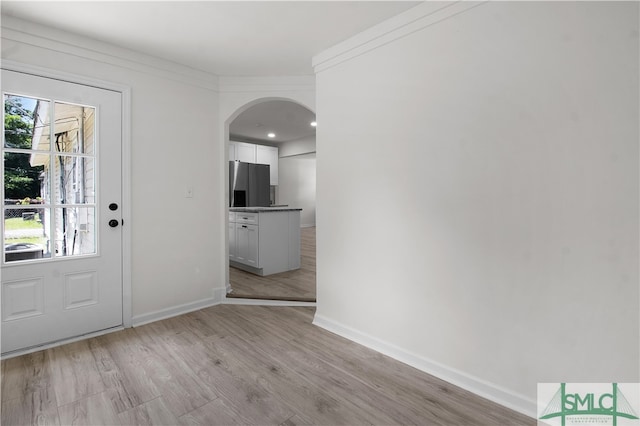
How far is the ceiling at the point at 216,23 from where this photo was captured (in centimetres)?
210

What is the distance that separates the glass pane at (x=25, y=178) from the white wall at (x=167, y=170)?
607mm

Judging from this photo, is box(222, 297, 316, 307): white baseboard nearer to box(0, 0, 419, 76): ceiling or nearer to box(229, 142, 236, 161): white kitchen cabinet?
box(0, 0, 419, 76): ceiling

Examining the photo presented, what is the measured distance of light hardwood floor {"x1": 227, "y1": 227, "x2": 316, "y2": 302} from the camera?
3492 mm

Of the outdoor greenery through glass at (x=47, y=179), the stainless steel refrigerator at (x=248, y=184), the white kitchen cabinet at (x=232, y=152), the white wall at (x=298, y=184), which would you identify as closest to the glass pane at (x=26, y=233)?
the outdoor greenery through glass at (x=47, y=179)

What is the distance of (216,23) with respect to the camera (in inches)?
90.9

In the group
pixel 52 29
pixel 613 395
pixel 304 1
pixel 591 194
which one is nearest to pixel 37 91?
pixel 52 29

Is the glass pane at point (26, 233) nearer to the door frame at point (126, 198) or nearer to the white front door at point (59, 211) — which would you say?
the white front door at point (59, 211)

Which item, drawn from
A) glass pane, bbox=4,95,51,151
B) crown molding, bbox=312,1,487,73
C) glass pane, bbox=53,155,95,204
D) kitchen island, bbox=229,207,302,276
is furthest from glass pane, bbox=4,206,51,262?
crown molding, bbox=312,1,487,73

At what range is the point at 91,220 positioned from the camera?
2.62 meters

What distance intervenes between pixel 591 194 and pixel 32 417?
9.82 ft

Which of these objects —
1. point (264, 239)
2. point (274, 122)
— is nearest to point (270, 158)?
point (274, 122)

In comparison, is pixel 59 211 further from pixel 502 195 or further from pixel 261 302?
pixel 502 195

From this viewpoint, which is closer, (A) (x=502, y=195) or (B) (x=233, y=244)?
(A) (x=502, y=195)

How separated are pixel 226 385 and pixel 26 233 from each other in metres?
1.86
